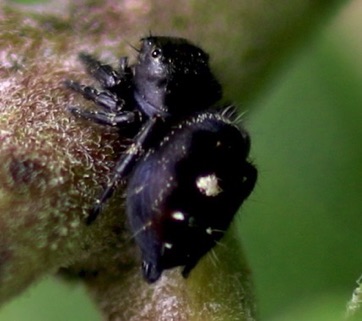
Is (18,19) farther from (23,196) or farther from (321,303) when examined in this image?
(321,303)

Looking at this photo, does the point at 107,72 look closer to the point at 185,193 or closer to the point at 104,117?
the point at 104,117

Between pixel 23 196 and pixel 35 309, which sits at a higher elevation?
pixel 23 196

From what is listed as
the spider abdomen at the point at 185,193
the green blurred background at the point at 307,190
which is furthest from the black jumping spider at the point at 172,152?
the green blurred background at the point at 307,190

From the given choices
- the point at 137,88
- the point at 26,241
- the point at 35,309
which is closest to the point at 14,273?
the point at 26,241

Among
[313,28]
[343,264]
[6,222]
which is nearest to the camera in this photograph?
[6,222]

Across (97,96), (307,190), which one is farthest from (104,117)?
(307,190)

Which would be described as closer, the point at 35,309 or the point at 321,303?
the point at 321,303

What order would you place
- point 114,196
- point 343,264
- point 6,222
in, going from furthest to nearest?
point 343,264, point 114,196, point 6,222

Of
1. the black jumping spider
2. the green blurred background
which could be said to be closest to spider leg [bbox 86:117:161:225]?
the black jumping spider
